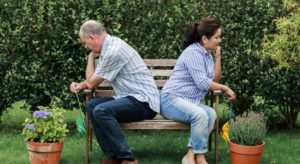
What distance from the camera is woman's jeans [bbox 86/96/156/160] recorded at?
17.4ft

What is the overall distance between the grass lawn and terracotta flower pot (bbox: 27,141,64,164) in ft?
1.27

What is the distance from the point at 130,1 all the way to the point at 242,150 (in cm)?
228

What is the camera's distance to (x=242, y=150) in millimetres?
5422

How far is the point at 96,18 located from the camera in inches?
266

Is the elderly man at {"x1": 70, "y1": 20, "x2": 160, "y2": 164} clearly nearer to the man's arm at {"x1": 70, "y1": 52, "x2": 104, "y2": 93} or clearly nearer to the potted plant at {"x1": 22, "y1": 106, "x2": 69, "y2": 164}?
the man's arm at {"x1": 70, "y1": 52, "x2": 104, "y2": 93}

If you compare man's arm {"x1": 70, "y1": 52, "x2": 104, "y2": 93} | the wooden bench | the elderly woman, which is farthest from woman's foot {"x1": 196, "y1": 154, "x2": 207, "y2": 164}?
man's arm {"x1": 70, "y1": 52, "x2": 104, "y2": 93}

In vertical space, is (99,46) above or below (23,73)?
above

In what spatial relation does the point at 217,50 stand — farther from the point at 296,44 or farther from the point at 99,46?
the point at 99,46

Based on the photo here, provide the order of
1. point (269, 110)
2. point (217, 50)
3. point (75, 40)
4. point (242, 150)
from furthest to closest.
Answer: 1. point (269, 110)
2. point (75, 40)
3. point (217, 50)
4. point (242, 150)

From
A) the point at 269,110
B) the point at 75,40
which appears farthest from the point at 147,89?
the point at 269,110

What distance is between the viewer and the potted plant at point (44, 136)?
5.36m

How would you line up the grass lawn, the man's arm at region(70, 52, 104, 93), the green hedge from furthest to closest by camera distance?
1. the green hedge
2. the grass lawn
3. the man's arm at region(70, 52, 104, 93)

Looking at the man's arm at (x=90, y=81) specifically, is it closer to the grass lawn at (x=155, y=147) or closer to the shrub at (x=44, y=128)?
A: the shrub at (x=44, y=128)

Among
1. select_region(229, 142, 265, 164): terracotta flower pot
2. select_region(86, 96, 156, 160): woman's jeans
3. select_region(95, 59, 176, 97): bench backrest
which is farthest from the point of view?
select_region(95, 59, 176, 97): bench backrest
